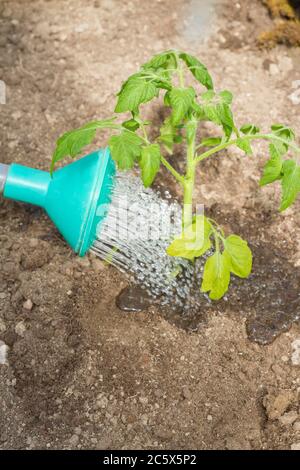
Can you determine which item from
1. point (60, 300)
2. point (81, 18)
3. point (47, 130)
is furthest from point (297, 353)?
point (81, 18)

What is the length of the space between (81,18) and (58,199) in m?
0.92

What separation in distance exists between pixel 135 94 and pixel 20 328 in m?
0.68

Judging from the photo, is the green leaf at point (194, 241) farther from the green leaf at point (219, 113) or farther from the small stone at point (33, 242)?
the small stone at point (33, 242)

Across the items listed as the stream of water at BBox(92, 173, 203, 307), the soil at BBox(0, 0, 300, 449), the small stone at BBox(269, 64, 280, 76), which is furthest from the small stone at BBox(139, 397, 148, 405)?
the small stone at BBox(269, 64, 280, 76)

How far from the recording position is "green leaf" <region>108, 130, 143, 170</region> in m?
1.55

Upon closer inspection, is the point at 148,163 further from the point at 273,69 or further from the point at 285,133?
the point at 273,69

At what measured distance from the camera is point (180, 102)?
159 cm

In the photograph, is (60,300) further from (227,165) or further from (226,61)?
(226,61)

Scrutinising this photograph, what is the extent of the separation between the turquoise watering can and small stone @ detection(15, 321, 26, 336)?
253 millimetres

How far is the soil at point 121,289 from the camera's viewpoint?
1656 mm

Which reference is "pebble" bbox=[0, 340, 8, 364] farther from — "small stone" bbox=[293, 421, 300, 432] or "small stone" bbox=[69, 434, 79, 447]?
"small stone" bbox=[293, 421, 300, 432]

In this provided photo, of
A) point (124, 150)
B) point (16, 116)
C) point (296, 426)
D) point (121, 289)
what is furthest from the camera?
point (16, 116)

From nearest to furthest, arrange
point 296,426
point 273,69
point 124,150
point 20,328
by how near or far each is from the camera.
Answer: point 124,150 → point 296,426 → point 20,328 → point 273,69

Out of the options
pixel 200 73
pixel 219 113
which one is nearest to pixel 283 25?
pixel 200 73
